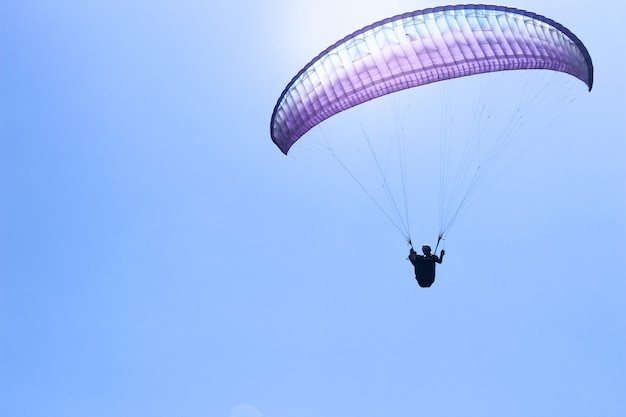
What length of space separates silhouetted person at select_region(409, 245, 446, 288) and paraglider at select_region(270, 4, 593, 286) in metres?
5.04

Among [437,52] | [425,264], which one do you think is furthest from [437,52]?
[425,264]

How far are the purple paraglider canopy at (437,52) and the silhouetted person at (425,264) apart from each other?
504 cm

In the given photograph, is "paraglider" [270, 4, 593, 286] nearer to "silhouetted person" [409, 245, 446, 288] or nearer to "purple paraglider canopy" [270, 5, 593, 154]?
"purple paraglider canopy" [270, 5, 593, 154]

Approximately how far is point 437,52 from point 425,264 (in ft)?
20.9

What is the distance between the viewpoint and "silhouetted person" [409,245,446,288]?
22.3 meters

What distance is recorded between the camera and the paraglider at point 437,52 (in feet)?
66.9

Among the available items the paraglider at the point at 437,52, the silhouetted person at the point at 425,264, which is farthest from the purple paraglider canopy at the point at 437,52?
the silhouetted person at the point at 425,264

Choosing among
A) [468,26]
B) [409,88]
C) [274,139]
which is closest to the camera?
[468,26]

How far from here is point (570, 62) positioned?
20.7 m

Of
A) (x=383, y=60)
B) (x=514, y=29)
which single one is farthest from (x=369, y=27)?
(x=514, y=29)

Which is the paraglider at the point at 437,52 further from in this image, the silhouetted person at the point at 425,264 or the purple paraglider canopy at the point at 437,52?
the silhouetted person at the point at 425,264

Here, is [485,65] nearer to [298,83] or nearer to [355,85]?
[355,85]

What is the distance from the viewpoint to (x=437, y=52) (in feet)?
68.1

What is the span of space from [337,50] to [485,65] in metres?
4.31
